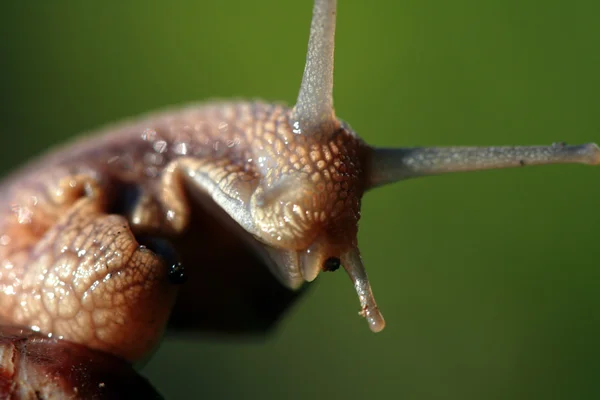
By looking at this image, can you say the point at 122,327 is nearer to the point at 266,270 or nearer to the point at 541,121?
the point at 266,270

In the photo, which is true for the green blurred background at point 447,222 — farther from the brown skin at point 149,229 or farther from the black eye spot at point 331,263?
the black eye spot at point 331,263

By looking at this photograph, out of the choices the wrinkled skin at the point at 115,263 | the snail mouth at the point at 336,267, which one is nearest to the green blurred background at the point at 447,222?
the wrinkled skin at the point at 115,263

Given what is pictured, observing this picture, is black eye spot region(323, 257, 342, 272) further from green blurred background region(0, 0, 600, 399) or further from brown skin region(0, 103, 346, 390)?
green blurred background region(0, 0, 600, 399)

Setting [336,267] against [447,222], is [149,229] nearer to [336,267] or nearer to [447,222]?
[336,267]

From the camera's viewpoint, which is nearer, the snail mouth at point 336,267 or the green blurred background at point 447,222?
the snail mouth at point 336,267

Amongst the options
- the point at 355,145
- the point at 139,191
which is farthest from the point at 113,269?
the point at 355,145

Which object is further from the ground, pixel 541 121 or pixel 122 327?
pixel 122 327
